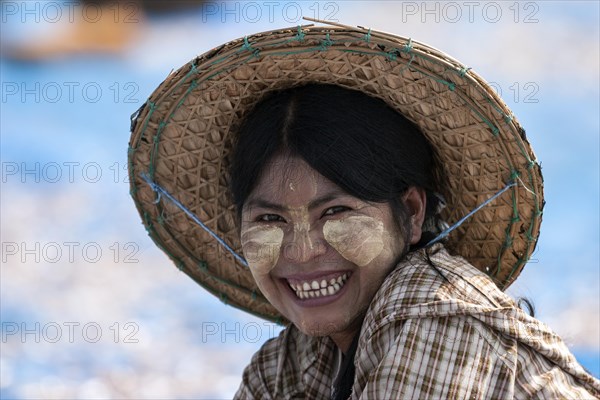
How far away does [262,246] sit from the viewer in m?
2.34

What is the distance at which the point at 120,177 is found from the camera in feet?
21.4

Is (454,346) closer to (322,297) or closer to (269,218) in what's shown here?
(322,297)

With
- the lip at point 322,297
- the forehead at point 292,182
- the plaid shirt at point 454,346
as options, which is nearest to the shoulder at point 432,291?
the plaid shirt at point 454,346

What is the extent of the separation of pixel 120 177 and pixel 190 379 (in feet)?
8.14

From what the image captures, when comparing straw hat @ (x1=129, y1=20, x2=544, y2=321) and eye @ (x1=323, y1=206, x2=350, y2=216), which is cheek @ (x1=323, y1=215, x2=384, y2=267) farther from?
straw hat @ (x1=129, y1=20, x2=544, y2=321)

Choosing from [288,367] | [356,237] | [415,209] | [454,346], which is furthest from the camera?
[288,367]

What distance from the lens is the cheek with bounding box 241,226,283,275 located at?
91.2 inches

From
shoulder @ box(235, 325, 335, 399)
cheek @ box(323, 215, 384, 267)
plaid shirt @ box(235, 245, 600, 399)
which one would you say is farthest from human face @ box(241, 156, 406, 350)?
shoulder @ box(235, 325, 335, 399)

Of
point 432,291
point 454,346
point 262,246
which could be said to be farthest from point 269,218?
point 454,346

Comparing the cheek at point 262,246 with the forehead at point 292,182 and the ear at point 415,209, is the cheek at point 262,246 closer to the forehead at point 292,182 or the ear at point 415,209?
the forehead at point 292,182

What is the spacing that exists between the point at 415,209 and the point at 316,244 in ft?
1.13

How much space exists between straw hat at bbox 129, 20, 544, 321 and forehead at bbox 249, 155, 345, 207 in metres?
0.26

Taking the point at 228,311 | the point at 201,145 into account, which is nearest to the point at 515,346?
the point at 201,145

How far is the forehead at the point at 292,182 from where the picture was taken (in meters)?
2.25
